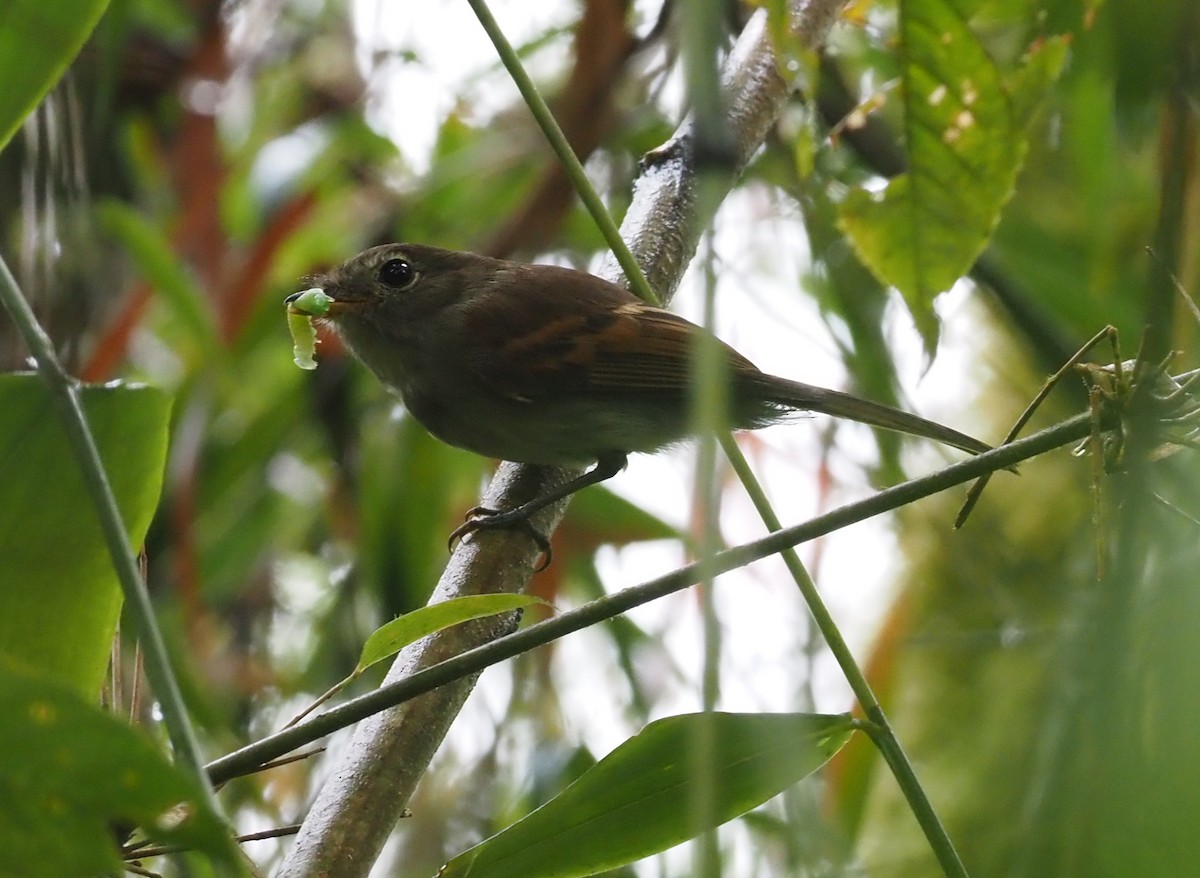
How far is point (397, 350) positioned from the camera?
2955 millimetres

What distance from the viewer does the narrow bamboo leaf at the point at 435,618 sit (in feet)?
4.15

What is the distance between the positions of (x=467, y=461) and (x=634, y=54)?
114 cm

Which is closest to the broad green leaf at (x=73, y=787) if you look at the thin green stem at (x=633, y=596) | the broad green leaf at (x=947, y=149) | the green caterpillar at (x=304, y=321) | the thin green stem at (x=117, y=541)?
the thin green stem at (x=117, y=541)

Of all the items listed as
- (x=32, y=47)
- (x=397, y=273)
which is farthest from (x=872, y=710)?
(x=397, y=273)

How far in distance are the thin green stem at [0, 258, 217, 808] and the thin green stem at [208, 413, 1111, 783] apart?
0.11 metres

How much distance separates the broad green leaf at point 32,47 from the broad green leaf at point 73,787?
72cm

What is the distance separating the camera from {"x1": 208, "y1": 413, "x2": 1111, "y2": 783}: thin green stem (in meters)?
1.01

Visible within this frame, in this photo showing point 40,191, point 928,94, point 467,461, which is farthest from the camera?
point 467,461

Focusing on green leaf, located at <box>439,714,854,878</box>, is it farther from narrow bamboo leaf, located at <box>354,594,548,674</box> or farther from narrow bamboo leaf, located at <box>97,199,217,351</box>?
narrow bamboo leaf, located at <box>97,199,217,351</box>

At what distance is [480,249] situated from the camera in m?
3.58

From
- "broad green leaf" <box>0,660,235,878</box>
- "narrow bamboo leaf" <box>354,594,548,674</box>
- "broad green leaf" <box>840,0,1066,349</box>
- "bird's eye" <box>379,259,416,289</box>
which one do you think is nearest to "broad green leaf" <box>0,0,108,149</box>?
"narrow bamboo leaf" <box>354,594,548,674</box>

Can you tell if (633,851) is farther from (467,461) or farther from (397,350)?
(467,461)

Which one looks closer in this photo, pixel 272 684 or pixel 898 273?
pixel 898 273

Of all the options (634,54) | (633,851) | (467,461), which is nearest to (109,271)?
(467,461)
